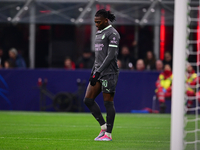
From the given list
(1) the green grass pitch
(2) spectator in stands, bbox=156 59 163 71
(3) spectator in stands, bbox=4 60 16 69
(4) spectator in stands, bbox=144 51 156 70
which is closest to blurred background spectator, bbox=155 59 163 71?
(2) spectator in stands, bbox=156 59 163 71

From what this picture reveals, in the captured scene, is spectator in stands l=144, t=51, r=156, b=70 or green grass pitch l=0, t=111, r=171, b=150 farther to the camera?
spectator in stands l=144, t=51, r=156, b=70

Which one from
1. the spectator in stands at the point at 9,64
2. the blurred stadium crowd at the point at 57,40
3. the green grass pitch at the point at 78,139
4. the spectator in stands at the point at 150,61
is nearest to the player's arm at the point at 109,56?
the green grass pitch at the point at 78,139

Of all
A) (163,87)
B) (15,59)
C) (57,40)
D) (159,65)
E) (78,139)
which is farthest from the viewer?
(57,40)

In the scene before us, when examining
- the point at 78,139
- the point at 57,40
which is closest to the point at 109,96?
the point at 78,139

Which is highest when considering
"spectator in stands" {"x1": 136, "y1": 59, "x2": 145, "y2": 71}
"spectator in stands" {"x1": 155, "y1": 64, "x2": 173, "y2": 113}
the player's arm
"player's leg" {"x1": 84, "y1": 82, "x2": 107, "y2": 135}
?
the player's arm

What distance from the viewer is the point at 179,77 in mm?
4598

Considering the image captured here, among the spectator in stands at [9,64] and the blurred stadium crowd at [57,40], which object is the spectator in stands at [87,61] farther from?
the blurred stadium crowd at [57,40]

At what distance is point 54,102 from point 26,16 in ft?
13.1

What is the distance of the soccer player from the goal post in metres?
2.00

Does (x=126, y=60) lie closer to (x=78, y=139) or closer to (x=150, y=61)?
(x=150, y=61)

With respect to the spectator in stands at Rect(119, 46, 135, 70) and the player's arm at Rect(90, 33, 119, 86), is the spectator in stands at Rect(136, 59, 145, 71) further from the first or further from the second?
the player's arm at Rect(90, 33, 119, 86)

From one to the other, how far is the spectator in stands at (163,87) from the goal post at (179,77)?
9448 millimetres

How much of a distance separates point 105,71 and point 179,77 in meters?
2.17

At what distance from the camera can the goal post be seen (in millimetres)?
4578
